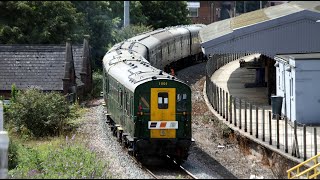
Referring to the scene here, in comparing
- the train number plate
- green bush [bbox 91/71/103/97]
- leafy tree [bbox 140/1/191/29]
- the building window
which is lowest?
the building window

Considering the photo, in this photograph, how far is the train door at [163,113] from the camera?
24.7 meters

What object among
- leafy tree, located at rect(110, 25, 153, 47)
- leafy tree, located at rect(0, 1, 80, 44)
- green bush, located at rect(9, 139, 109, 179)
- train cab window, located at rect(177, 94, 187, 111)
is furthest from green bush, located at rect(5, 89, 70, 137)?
leafy tree, located at rect(110, 25, 153, 47)

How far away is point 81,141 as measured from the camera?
28000 millimetres

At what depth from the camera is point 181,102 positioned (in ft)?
81.6

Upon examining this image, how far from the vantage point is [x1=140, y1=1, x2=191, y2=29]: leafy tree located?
3145 inches

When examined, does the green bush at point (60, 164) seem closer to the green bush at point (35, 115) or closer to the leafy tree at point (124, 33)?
the green bush at point (35, 115)

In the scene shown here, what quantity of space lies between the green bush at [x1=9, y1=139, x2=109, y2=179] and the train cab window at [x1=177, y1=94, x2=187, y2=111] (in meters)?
2.93

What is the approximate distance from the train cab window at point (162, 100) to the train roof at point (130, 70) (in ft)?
1.68

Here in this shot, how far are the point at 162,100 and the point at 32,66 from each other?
20505 millimetres

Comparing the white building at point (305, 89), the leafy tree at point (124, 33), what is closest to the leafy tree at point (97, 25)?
the leafy tree at point (124, 33)

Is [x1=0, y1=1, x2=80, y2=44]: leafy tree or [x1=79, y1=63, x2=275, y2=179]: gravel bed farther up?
[x1=0, y1=1, x2=80, y2=44]: leafy tree

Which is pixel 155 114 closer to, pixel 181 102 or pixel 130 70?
pixel 181 102

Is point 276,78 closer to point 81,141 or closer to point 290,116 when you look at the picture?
point 290,116

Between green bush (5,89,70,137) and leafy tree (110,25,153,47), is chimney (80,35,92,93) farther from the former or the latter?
green bush (5,89,70,137)
